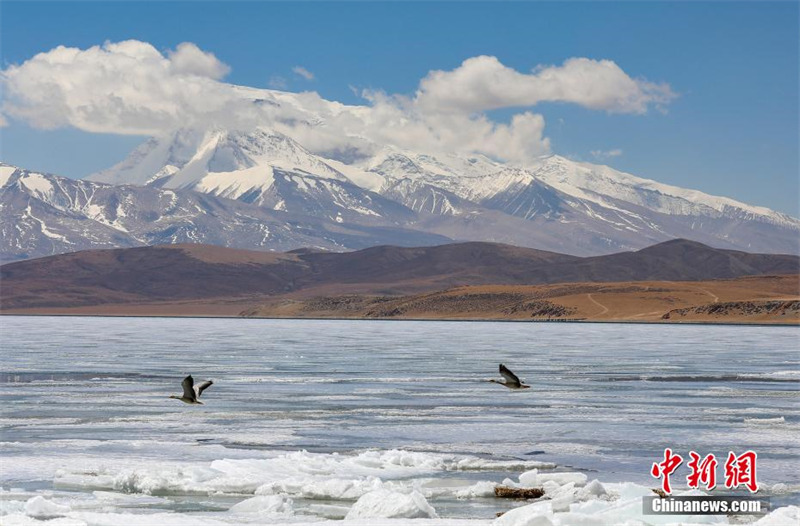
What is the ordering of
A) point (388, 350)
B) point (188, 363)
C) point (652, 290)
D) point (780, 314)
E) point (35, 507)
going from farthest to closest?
point (652, 290) → point (780, 314) → point (388, 350) → point (188, 363) → point (35, 507)

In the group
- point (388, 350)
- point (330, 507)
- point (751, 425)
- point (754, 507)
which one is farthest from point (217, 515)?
point (388, 350)

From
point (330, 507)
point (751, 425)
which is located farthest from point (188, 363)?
point (330, 507)

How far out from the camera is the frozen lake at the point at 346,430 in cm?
2380

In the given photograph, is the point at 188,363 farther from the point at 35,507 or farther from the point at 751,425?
the point at 35,507

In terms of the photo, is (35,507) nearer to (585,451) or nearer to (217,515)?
(217,515)

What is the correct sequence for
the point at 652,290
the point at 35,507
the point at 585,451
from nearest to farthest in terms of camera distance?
the point at 35,507 < the point at 585,451 < the point at 652,290

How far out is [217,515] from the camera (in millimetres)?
21969

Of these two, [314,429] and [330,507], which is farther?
[314,429]

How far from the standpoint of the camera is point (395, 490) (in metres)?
22.6

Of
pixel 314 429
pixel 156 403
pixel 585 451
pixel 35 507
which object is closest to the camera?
pixel 35 507

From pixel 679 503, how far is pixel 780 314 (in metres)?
136

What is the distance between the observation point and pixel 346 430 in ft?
110

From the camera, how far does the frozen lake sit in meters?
23.8

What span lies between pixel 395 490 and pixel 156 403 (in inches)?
785
